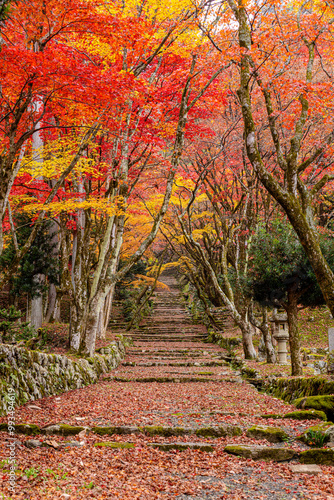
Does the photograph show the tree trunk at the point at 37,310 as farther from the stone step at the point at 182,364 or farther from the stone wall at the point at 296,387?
the stone wall at the point at 296,387

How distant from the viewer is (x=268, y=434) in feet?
14.0

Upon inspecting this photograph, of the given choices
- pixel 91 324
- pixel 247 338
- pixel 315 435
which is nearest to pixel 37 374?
pixel 91 324

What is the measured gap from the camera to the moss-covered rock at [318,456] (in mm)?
3444

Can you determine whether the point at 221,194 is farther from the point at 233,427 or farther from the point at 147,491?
the point at 147,491

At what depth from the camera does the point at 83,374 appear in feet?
26.7

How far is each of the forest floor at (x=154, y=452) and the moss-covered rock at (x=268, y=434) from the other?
8 cm

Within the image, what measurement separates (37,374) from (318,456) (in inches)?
175

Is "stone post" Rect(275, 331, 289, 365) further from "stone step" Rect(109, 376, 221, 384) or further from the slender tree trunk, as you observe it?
the slender tree trunk

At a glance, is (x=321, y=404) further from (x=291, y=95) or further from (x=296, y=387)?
(x=291, y=95)

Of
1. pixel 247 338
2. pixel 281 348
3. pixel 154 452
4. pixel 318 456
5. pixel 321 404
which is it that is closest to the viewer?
pixel 318 456

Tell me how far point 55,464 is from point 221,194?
11188 millimetres

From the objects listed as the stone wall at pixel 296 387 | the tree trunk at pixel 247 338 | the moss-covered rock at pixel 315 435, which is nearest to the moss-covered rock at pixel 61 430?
the moss-covered rock at pixel 315 435

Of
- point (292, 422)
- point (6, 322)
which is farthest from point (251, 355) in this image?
point (6, 322)

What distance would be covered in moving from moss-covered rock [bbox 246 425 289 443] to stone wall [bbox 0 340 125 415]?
3.18m
